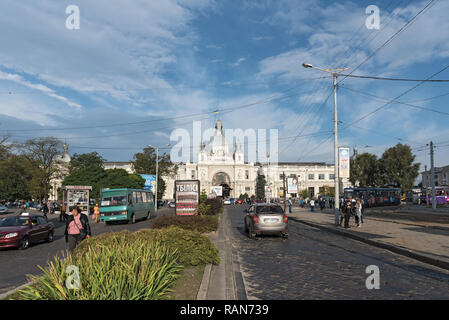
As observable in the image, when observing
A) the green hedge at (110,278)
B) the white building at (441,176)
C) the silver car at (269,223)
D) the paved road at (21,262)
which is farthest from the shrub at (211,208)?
the white building at (441,176)

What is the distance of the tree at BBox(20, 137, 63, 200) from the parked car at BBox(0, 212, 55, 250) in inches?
2071

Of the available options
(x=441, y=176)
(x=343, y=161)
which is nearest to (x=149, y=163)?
(x=343, y=161)

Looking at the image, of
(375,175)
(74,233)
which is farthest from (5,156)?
(375,175)

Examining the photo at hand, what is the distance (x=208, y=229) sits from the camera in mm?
18000

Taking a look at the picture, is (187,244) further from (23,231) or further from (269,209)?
(23,231)

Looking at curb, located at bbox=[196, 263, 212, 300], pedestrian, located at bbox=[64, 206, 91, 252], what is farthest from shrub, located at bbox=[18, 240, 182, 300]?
pedestrian, located at bbox=[64, 206, 91, 252]

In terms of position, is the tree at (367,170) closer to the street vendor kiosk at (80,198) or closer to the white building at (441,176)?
the white building at (441,176)

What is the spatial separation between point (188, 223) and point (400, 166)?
65.8 metres

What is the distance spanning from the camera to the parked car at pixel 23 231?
13438 mm

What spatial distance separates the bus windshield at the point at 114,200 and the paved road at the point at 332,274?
16.3m

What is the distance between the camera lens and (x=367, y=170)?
245ft

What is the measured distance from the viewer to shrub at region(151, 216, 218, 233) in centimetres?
1685

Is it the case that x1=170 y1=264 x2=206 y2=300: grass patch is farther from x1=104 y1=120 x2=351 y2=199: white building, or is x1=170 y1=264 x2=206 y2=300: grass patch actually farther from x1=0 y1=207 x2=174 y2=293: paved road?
x1=104 y1=120 x2=351 y2=199: white building
